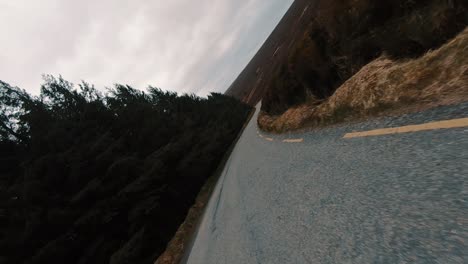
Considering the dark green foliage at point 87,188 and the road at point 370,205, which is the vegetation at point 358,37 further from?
the dark green foliage at point 87,188

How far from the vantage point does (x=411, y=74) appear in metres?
5.65

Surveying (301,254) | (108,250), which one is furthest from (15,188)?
(301,254)

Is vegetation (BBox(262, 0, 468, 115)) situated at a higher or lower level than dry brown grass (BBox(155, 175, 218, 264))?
higher

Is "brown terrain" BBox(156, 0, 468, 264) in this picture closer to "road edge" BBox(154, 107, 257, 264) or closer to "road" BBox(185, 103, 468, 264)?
"road edge" BBox(154, 107, 257, 264)

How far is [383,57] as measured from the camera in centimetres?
753

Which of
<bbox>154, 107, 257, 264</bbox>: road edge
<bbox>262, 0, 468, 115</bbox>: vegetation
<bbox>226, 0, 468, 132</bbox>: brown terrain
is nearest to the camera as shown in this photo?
<bbox>226, 0, 468, 132</bbox>: brown terrain

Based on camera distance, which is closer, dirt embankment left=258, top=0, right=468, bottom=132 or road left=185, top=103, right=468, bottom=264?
road left=185, top=103, right=468, bottom=264

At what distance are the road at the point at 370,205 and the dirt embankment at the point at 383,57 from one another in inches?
26.1

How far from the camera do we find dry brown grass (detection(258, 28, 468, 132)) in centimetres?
455

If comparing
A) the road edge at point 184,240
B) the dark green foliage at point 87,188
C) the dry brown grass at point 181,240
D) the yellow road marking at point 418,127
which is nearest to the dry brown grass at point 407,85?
the yellow road marking at point 418,127

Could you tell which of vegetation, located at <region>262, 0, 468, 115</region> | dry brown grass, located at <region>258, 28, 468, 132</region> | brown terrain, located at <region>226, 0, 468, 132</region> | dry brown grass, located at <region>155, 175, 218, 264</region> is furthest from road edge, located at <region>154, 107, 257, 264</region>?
vegetation, located at <region>262, 0, 468, 115</region>

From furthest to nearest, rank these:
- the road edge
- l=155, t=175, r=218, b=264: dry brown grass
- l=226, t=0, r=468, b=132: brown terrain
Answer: l=155, t=175, r=218, b=264: dry brown grass
the road edge
l=226, t=0, r=468, b=132: brown terrain

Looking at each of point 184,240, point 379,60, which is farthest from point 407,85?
point 184,240

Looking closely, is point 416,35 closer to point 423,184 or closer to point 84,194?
point 423,184
